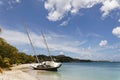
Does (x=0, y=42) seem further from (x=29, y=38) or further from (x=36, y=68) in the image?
(x=36, y=68)

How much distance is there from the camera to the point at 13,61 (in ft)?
283

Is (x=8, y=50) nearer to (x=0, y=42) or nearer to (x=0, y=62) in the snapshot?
(x=0, y=42)

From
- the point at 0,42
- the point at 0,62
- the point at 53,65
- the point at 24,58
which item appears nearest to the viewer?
the point at 0,62

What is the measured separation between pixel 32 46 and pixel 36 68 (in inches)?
319

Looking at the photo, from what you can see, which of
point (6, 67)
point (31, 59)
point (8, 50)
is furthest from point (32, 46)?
point (31, 59)

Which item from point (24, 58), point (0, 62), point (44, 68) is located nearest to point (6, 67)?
point (0, 62)

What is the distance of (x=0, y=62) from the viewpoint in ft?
203

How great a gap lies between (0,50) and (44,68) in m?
15.8

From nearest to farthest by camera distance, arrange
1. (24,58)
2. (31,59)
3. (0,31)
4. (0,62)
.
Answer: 1. (0,31)
2. (0,62)
3. (24,58)
4. (31,59)

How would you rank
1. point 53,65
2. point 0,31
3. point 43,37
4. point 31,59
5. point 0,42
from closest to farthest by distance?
point 0,31, point 53,65, point 0,42, point 43,37, point 31,59

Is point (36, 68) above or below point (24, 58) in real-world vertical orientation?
below

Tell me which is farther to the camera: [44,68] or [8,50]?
[8,50]

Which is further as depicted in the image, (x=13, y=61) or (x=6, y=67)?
(x=13, y=61)

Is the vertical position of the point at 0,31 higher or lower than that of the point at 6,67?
higher
